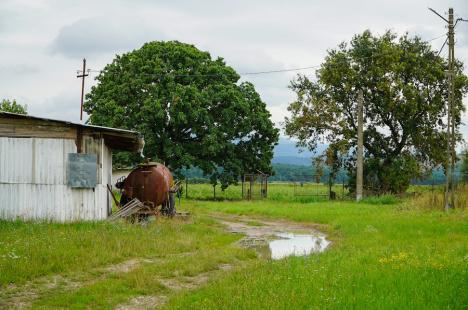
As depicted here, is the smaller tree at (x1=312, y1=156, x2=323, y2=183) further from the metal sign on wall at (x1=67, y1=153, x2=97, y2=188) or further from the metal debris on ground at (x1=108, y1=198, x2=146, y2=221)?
the metal sign on wall at (x1=67, y1=153, x2=97, y2=188)

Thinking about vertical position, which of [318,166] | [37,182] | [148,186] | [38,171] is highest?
[318,166]

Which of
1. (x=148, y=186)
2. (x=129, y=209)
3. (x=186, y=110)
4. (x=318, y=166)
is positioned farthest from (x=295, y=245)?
(x=318, y=166)

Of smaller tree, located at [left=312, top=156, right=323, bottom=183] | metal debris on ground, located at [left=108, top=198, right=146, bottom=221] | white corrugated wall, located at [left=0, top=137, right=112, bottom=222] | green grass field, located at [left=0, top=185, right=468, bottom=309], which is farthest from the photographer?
smaller tree, located at [left=312, top=156, right=323, bottom=183]

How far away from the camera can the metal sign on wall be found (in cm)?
1930

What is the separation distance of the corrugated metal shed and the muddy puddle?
19.9 feet

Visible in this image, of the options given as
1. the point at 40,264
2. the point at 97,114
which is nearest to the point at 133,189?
the point at 40,264

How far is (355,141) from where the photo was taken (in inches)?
1679

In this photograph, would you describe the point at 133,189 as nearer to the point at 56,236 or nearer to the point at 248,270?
the point at 56,236

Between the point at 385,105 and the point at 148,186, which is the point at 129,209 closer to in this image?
the point at 148,186

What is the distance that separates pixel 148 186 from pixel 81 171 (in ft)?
15.8

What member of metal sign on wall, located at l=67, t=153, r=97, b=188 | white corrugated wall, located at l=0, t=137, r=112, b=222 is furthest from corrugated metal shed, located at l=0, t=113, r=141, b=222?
metal sign on wall, located at l=67, t=153, r=97, b=188

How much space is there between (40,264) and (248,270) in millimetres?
4532

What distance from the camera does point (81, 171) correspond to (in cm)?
1939

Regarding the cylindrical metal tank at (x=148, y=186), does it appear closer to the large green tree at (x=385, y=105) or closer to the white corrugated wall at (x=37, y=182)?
the white corrugated wall at (x=37, y=182)
